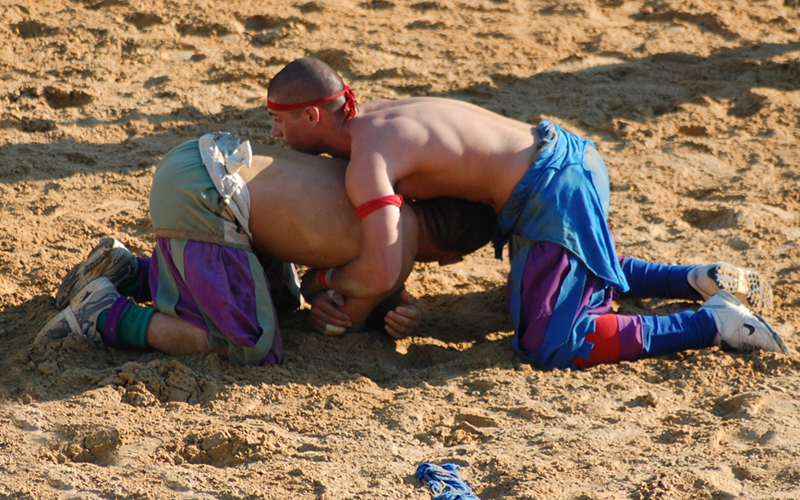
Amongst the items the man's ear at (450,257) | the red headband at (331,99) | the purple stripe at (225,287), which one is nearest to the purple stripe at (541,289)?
the man's ear at (450,257)

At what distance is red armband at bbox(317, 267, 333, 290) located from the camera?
9.68 ft

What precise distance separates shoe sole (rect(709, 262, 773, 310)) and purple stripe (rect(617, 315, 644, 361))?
0.49 m

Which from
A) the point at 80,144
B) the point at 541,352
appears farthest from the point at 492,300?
the point at 80,144

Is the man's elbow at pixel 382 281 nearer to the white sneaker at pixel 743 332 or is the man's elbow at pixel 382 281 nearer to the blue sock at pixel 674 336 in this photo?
the blue sock at pixel 674 336

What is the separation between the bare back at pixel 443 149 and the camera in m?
2.82

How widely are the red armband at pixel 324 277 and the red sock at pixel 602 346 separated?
0.89 metres

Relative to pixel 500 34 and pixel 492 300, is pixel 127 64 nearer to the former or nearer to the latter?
pixel 500 34

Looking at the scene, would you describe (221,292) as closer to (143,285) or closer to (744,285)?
(143,285)

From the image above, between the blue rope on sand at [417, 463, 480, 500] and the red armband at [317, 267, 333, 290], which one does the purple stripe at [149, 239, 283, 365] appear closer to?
the red armband at [317, 267, 333, 290]

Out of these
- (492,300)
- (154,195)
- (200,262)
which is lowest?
(492,300)

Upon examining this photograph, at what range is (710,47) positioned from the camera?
5.39m

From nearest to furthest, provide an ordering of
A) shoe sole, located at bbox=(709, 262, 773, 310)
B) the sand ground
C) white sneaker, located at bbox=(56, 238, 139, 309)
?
the sand ground
white sneaker, located at bbox=(56, 238, 139, 309)
shoe sole, located at bbox=(709, 262, 773, 310)

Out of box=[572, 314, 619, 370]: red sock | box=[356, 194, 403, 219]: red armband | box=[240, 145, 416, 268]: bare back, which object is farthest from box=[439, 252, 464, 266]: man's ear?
box=[572, 314, 619, 370]: red sock

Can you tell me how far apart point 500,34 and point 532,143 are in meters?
2.63
